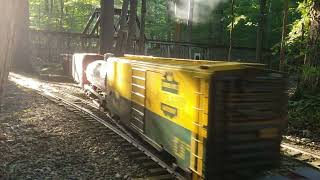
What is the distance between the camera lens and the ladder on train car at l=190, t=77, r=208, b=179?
606cm

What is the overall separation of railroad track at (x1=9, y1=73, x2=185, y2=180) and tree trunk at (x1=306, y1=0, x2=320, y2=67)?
318 inches

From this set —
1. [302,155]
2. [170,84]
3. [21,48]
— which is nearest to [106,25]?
[21,48]

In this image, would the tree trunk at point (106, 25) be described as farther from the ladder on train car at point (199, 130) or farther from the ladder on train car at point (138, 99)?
the ladder on train car at point (199, 130)

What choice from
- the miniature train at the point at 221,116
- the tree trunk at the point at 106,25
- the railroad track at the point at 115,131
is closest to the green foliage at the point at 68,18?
the tree trunk at the point at 106,25

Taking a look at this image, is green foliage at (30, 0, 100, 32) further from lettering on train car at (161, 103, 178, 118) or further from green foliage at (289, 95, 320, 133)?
lettering on train car at (161, 103, 178, 118)

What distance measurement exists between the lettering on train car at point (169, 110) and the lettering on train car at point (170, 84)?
1.09 ft

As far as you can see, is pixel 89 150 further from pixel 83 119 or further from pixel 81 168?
pixel 83 119

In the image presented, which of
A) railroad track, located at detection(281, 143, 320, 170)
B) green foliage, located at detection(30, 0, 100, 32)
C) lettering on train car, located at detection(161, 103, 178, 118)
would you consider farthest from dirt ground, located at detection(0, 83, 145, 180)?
green foliage, located at detection(30, 0, 100, 32)

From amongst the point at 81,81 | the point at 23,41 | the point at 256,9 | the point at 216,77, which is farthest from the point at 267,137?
the point at 256,9

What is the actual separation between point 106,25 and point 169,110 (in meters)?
18.0

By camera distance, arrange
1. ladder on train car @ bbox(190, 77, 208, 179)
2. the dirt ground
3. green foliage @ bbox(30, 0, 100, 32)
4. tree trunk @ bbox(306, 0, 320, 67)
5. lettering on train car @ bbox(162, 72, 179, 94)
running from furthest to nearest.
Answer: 1. green foliage @ bbox(30, 0, 100, 32)
2. tree trunk @ bbox(306, 0, 320, 67)
3. the dirt ground
4. lettering on train car @ bbox(162, 72, 179, 94)
5. ladder on train car @ bbox(190, 77, 208, 179)

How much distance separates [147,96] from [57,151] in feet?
8.72

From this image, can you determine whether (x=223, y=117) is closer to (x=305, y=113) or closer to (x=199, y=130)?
(x=199, y=130)

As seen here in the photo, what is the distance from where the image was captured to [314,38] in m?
14.2
